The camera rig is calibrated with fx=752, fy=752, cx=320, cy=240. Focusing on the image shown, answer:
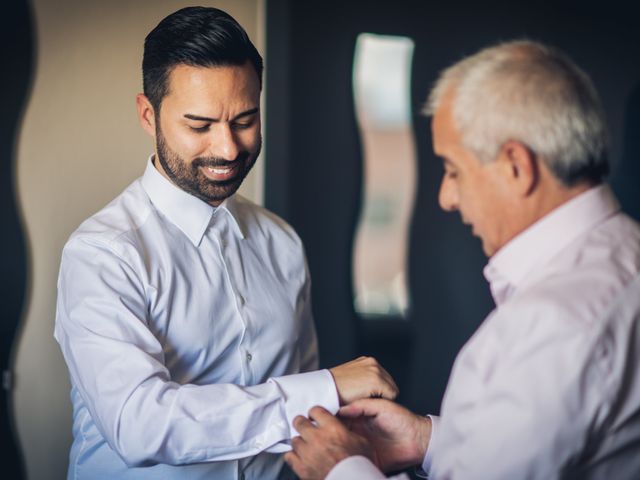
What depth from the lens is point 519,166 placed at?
126 centimetres

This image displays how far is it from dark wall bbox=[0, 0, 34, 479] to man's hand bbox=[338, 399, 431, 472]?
113 cm

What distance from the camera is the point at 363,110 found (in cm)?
315

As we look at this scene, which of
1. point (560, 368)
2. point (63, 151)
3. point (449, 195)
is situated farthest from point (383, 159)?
Result: point (560, 368)

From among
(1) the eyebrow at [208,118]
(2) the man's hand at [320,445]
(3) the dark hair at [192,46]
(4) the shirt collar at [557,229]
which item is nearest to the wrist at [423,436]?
(2) the man's hand at [320,445]

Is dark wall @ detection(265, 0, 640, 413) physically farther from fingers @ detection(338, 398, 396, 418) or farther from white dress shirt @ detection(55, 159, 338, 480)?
fingers @ detection(338, 398, 396, 418)

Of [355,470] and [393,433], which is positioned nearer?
[355,470]

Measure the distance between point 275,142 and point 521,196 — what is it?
1.86 m

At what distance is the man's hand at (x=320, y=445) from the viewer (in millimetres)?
1476

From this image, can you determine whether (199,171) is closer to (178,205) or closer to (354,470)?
(178,205)

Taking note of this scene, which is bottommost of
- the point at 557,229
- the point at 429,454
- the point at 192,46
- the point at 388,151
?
the point at 429,454

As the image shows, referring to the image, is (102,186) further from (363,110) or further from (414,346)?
(414,346)

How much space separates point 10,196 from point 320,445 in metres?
1.26

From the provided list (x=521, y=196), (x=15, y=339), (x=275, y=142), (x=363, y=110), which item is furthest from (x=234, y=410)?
(x=363, y=110)

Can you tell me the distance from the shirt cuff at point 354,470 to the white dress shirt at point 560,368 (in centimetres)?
15
